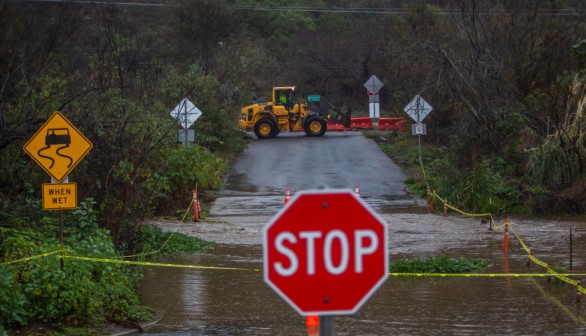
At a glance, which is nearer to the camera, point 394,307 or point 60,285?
point 60,285

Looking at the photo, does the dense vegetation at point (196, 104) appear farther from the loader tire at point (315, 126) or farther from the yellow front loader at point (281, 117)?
the loader tire at point (315, 126)

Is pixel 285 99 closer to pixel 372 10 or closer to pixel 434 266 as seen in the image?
pixel 372 10

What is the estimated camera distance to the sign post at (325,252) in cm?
464

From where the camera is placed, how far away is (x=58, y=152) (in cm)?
1198

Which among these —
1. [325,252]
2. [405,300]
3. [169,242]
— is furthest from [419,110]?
[325,252]

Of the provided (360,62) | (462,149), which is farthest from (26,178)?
(360,62)

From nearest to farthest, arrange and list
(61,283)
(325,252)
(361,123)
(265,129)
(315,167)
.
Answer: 1. (325,252)
2. (61,283)
3. (315,167)
4. (265,129)
5. (361,123)

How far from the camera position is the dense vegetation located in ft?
45.6

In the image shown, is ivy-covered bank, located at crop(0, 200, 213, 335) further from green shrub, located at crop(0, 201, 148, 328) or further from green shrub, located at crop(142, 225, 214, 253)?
green shrub, located at crop(142, 225, 214, 253)

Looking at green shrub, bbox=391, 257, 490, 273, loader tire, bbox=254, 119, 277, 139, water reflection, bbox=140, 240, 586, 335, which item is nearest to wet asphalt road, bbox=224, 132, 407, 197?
loader tire, bbox=254, 119, 277, 139

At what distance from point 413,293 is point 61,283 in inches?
205

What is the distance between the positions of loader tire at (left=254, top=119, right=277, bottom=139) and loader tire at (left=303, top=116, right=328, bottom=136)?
5.54 ft

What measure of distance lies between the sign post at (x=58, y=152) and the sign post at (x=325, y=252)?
7.53 m

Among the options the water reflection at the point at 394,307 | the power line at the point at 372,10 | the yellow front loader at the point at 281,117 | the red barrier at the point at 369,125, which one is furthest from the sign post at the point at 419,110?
the yellow front loader at the point at 281,117
